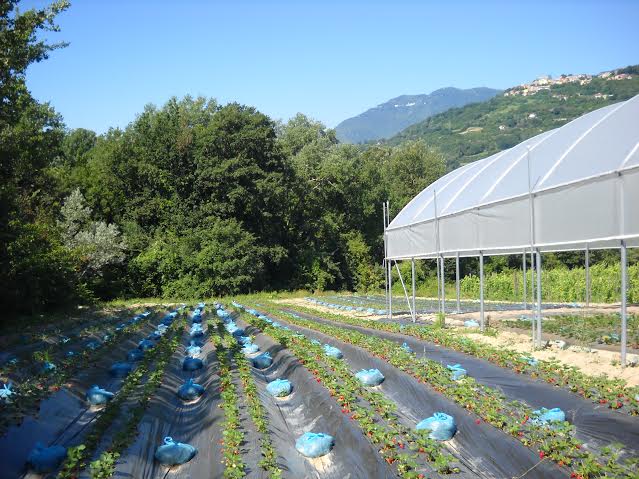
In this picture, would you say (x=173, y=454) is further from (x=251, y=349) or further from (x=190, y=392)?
(x=251, y=349)

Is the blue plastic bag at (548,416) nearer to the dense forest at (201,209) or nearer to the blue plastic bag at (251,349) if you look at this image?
the blue plastic bag at (251,349)

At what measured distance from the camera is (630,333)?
38.5 feet

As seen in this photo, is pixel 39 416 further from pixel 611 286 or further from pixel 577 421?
pixel 611 286

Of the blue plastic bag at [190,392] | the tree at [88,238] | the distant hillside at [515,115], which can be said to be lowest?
the blue plastic bag at [190,392]

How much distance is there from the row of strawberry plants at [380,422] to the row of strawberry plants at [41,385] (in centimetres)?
389

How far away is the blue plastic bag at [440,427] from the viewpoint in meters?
6.31

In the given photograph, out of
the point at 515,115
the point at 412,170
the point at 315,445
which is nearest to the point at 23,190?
the point at 315,445

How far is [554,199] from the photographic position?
33.2ft

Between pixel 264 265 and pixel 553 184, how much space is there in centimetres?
2817

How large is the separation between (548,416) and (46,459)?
5.20m

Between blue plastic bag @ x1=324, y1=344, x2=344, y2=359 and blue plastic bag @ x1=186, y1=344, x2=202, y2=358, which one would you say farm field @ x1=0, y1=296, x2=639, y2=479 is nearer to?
blue plastic bag @ x1=324, y1=344, x2=344, y2=359

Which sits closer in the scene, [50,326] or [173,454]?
[173,454]

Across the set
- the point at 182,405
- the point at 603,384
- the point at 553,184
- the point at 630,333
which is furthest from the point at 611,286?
the point at 182,405

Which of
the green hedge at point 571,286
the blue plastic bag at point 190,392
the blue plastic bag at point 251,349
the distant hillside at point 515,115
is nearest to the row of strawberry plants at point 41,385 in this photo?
the blue plastic bag at point 190,392
